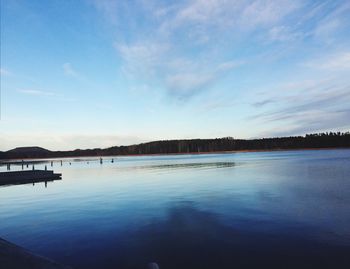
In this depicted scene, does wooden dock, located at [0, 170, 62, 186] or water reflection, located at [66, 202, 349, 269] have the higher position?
wooden dock, located at [0, 170, 62, 186]

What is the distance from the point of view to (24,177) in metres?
47.0

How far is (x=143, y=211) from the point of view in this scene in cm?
2034

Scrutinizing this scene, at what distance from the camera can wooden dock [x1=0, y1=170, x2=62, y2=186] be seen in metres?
43.7

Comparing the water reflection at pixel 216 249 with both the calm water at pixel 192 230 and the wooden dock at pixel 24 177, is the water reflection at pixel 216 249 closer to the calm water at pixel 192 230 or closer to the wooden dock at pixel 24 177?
the calm water at pixel 192 230

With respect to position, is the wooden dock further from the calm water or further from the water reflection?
the water reflection

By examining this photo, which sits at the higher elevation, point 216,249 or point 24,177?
point 24,177

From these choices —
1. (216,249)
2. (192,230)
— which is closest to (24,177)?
(192,230)

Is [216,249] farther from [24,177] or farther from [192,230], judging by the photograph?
[24,177]

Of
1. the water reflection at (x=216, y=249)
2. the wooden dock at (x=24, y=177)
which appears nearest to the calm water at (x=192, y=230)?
the water reflection at (x=216, y=249)

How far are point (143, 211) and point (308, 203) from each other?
1267 centimetres

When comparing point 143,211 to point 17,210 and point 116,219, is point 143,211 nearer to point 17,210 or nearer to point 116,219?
point 116,219

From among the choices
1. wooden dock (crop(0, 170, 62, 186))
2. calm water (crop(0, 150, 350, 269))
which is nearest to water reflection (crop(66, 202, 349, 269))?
calm water (crop(0, 150, 350, 269))

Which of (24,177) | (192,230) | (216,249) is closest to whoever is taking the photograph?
(216,249)

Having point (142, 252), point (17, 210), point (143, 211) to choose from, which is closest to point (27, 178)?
point (17, 210)
